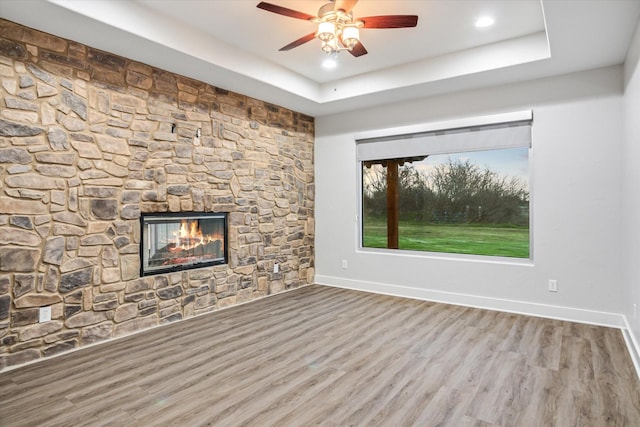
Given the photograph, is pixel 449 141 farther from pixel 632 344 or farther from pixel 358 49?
pixel 632 344

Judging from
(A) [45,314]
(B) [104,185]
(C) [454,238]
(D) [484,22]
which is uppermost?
(D) [484,22]

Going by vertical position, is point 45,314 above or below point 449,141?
below

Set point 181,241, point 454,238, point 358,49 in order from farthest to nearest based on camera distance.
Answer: point 454,238 < point 181,241 < point 358,49

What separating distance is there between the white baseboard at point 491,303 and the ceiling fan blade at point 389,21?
3.17m

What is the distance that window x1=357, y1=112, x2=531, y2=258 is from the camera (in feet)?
15.7

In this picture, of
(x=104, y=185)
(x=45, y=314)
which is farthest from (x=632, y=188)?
(x=45, y=314)

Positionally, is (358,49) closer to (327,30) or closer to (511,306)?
(327,30)

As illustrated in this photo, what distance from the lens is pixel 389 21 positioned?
281 cm

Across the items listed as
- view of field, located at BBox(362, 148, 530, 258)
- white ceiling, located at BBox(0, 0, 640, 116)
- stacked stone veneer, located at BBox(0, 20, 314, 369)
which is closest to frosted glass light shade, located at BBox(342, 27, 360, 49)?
white ceiling, located at BBox(0, 0, 640, 116)

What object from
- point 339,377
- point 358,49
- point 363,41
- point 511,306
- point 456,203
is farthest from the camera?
point 456,203

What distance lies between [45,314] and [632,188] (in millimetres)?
4760

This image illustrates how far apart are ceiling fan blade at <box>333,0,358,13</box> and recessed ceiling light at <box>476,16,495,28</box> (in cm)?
131

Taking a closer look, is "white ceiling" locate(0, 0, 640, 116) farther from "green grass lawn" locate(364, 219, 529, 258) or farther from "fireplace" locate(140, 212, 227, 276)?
"green grass lawn" locate(364, 219, 529, 258)

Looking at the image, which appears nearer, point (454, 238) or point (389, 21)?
point (389, 21)
